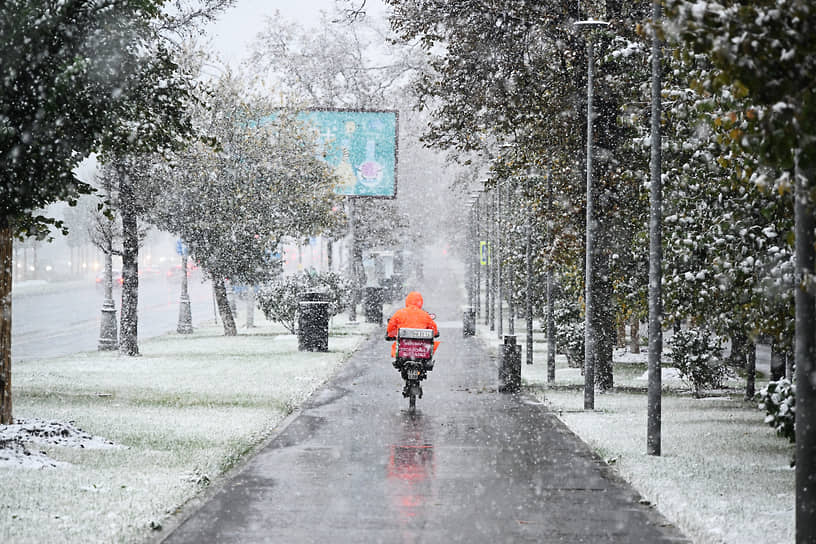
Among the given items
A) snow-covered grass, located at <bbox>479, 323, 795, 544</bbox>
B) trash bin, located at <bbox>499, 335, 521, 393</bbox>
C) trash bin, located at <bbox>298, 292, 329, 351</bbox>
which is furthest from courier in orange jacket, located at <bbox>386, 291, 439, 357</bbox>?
trash bin, located at <bbox>298, 292, 329, 351</bbox>

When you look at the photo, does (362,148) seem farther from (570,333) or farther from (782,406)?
(782,406)

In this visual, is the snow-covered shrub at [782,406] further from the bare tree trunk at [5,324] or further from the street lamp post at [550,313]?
the street lamp post at [550,313]

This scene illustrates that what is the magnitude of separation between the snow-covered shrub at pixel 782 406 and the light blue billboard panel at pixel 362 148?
983 inches

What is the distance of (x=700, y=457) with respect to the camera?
1224cm

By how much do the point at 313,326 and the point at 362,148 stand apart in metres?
8.86

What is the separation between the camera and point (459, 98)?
21188 mm

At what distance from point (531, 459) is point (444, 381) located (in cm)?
1030

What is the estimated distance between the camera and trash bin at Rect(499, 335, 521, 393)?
65.9 feet

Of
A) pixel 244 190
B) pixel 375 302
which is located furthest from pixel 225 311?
pixel 375 302

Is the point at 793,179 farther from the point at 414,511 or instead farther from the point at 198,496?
the point at 198,496

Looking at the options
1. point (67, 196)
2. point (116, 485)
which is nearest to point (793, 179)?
point (116, 485)

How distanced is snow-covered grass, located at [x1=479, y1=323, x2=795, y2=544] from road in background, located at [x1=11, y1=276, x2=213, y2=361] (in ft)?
55.2

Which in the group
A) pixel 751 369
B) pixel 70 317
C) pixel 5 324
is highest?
pixel 5 324

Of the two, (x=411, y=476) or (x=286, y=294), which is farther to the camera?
(x=286, y=294)
